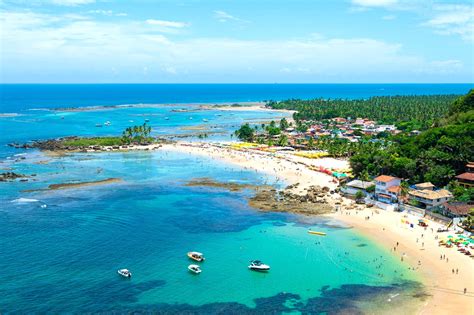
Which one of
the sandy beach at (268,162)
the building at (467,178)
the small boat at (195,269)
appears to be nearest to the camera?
the small boat at (195,269)

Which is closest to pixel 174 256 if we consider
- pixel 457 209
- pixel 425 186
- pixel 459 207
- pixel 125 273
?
pixel 125 273

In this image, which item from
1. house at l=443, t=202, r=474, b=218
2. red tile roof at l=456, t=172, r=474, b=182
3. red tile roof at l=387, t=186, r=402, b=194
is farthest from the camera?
red tile roof at l=456, t=172, r=474, b=182

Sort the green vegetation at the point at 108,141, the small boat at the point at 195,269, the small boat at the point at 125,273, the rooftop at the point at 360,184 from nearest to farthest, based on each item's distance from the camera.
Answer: the small boat at the point at 125,273 → the small boat at the point at 195,269 → the rooftop at the point at 360,184 → the green vegetation at the point at 108,141

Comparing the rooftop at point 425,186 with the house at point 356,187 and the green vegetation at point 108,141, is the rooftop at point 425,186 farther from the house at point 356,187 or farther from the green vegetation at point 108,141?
the green vegetation at point 108,141

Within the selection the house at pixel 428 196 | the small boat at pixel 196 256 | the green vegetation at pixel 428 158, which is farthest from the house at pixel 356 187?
the small boat at pixel 196 256

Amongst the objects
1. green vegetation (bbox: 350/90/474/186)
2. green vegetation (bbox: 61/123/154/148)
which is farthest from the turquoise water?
green vegetation (bbox: 61/123/154/148)

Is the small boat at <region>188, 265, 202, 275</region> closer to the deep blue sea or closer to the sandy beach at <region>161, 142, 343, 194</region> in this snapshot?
the deep blue sea

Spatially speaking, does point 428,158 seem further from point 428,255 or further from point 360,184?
point 428,255
